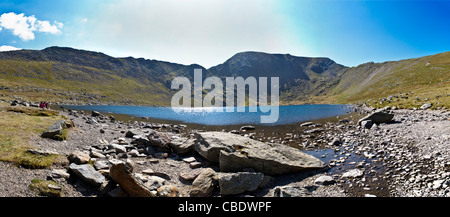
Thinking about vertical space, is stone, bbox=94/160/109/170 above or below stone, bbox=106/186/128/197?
above

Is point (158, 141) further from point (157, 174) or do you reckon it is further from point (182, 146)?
point (157, 174)

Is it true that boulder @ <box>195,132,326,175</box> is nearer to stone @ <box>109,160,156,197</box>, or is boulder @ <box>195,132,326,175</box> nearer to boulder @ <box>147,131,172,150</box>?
boulder @ <box>147,131,172,150</box>

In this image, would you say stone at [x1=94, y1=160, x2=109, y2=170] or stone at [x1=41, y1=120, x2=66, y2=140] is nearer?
stone at [x1=94, y1=160, x2=109, y2=170]

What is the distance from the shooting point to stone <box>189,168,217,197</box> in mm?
11388

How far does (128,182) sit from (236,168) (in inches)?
305

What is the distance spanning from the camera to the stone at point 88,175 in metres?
10.5

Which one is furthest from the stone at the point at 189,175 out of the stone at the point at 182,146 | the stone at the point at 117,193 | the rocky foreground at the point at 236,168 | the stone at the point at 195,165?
the stone at the point at 182,146

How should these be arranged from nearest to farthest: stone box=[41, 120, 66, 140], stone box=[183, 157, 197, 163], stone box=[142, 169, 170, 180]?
stone box=[142, 169, 170, 180] → stone box=[41, 120, 66, 140] → stone box=[183, 157, 197, 163]

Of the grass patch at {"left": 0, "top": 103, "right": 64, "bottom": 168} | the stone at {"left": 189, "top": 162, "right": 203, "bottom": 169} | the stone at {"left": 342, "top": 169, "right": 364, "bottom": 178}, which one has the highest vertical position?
the grass patch at {"left": 0, "top": 103, "right": 64, "bottom": 168}

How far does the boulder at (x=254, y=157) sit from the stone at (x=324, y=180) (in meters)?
1.63

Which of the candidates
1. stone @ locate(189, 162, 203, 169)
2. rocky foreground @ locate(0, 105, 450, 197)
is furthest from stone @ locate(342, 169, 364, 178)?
stone @ locate(189, 162, 203, 169)

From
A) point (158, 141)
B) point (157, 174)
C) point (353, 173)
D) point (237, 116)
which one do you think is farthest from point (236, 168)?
point (237, 116)
